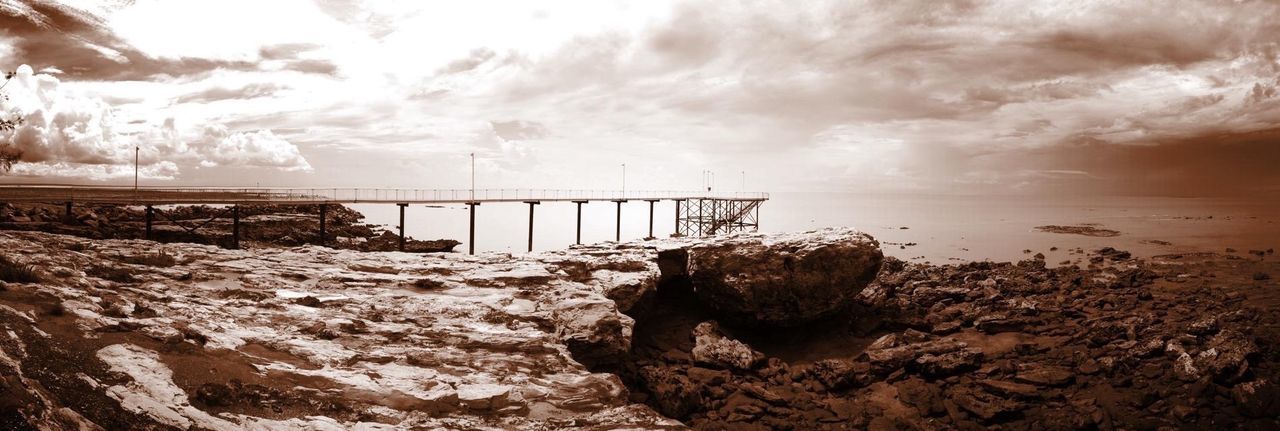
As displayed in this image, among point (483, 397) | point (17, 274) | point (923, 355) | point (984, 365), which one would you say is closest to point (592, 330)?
point (483, 397)

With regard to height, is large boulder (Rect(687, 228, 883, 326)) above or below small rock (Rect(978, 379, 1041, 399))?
above

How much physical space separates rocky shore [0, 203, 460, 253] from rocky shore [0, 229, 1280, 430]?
24852mm

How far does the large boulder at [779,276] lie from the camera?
58.6 ft

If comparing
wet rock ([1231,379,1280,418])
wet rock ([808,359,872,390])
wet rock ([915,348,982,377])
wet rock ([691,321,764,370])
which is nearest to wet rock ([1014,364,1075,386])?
wet rock ([915,348,982,377])

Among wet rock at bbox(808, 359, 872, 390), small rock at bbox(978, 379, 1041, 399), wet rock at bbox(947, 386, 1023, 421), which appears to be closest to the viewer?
wet rock at bbox(947, 386, 1023, 421)

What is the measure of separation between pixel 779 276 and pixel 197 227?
3662 cm

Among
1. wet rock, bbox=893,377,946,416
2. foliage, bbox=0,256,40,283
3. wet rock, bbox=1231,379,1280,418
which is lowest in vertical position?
wet rock, bbox=893,377,946,416

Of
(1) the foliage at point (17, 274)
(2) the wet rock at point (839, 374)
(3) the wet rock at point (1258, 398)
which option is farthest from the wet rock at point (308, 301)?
(3) the wet rock at point (1258, 398)

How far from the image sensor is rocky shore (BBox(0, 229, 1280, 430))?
24.0 feet

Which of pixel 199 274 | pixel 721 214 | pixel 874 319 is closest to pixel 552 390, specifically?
pixel 199 274

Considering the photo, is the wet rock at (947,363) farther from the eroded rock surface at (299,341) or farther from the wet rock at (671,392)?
the eroded rock surface at (299,341)

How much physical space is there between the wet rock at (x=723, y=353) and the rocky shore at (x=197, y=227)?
1219 inches

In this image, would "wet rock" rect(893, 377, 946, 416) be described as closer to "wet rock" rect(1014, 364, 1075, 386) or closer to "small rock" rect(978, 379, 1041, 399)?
"small rock" rect(978, 379, 1041, 399)

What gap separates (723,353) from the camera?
49.2 ft
